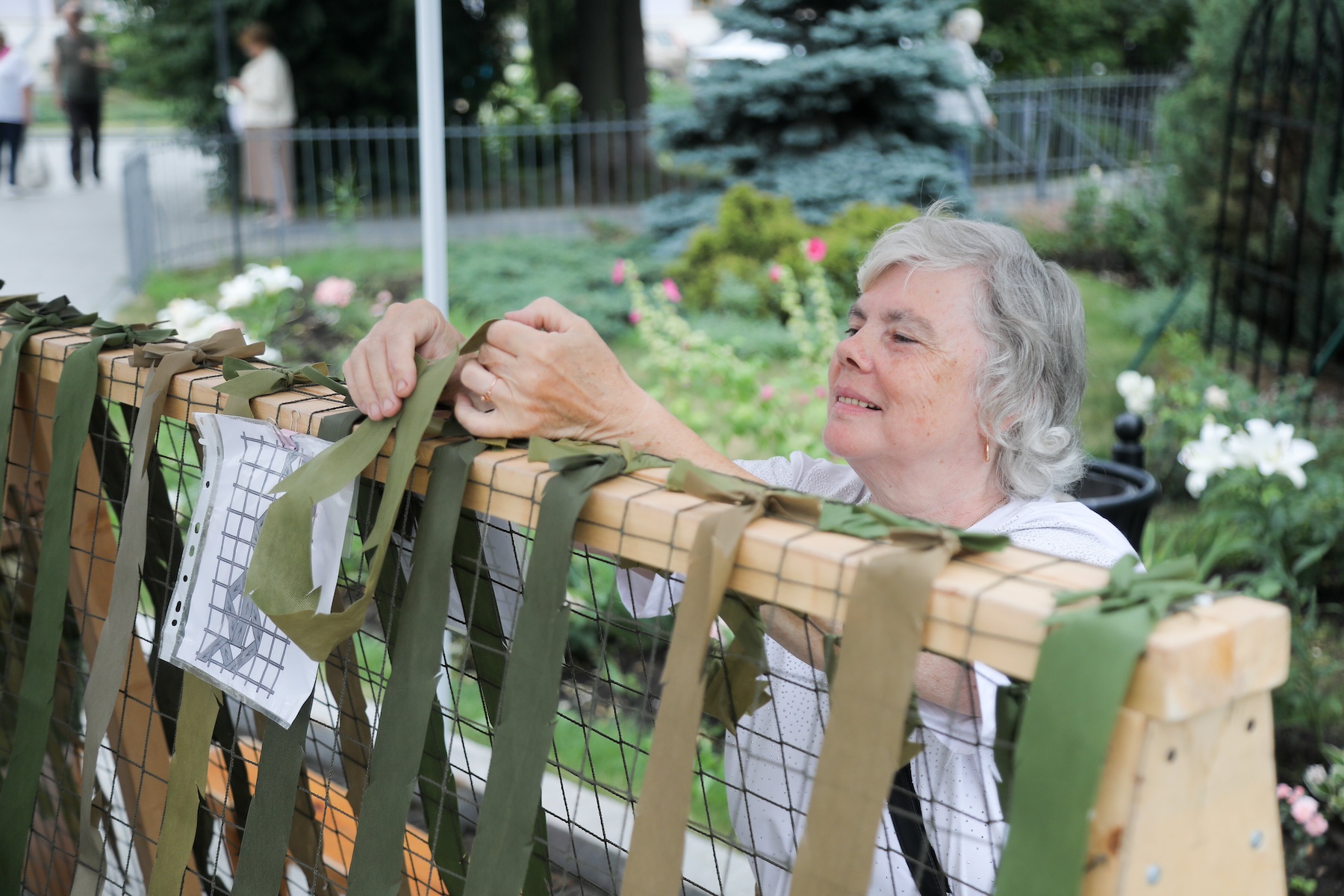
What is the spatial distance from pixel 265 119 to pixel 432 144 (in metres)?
9.47

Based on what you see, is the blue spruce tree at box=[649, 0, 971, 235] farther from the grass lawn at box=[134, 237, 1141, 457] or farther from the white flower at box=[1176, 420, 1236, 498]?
the white flower at box=[1176, 420, 1236, 498]

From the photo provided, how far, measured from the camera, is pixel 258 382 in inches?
48.1

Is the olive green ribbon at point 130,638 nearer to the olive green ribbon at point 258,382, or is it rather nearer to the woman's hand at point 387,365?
the olive green ribbon at point 258,382

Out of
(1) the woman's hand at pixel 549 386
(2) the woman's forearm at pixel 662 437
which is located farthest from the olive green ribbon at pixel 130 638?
(2) the woman's forearm at pixel 662 437

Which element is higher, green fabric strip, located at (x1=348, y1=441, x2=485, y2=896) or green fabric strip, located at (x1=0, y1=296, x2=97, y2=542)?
green fabric strip, located at (x1=0, y1=296, x2=97, y2=542)

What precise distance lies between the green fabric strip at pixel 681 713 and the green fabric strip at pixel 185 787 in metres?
0.56

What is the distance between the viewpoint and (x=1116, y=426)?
331 cm

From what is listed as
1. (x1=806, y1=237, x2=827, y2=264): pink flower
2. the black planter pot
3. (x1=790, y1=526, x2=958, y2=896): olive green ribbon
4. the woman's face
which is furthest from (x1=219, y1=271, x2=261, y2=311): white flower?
(x1=790, y1=526, x2=958, y2=896): olive green ribbon

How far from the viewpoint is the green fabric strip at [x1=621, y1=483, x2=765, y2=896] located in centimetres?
84

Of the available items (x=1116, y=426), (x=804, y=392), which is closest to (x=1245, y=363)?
(x=804, y=392)

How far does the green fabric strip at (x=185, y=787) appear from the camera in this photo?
3.89 feet

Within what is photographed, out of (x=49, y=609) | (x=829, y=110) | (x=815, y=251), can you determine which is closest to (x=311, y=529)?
(x=49, y=609)

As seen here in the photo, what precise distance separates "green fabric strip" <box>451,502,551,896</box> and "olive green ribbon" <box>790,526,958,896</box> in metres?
0.40

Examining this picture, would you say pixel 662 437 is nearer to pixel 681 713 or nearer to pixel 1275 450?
pixel 681 713
